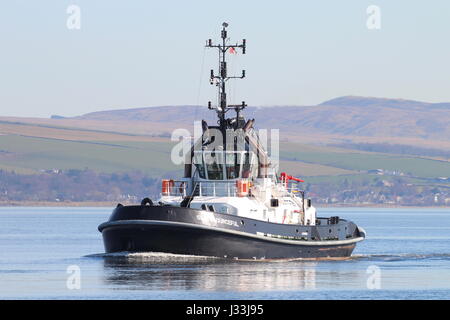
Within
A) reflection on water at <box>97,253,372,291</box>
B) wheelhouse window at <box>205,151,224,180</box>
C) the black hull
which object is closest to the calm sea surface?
reflection on water at <box>97,253,372,291</box>

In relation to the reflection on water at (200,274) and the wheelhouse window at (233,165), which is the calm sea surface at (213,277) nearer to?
the reflection on water at (200,274)

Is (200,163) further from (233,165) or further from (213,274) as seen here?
(213,274)

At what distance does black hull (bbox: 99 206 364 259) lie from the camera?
51.0m

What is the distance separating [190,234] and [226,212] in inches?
135

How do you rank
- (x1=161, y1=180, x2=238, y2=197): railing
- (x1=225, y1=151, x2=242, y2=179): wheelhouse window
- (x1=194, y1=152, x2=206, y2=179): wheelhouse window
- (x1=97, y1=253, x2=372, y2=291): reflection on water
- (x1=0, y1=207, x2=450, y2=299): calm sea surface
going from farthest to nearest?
1. (x1=194, y1=152, x2=206, y2=179): wheelhouse window
2. (x1=225, y1=151, x2=242, y2=179): wheelhouse window
3. (x1=161, y1=180, x2=238, y2=197): railing
4. (x1=97, y1=253, x2=372, y2=291): reflection on water
5. (x1=0, y1=207, x2=450, y2=299): calm sea surface

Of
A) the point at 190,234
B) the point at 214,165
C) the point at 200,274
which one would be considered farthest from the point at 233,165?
the point at 200,274

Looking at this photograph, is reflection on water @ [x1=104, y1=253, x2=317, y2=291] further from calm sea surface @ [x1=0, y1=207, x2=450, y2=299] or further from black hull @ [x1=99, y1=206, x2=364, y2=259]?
black hull @ [x1=99, y1=206, x2=364, y2=259]

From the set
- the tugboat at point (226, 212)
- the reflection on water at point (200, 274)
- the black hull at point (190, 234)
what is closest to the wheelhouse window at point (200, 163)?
the tugboat at point (226, 212)

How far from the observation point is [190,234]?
168 feet
